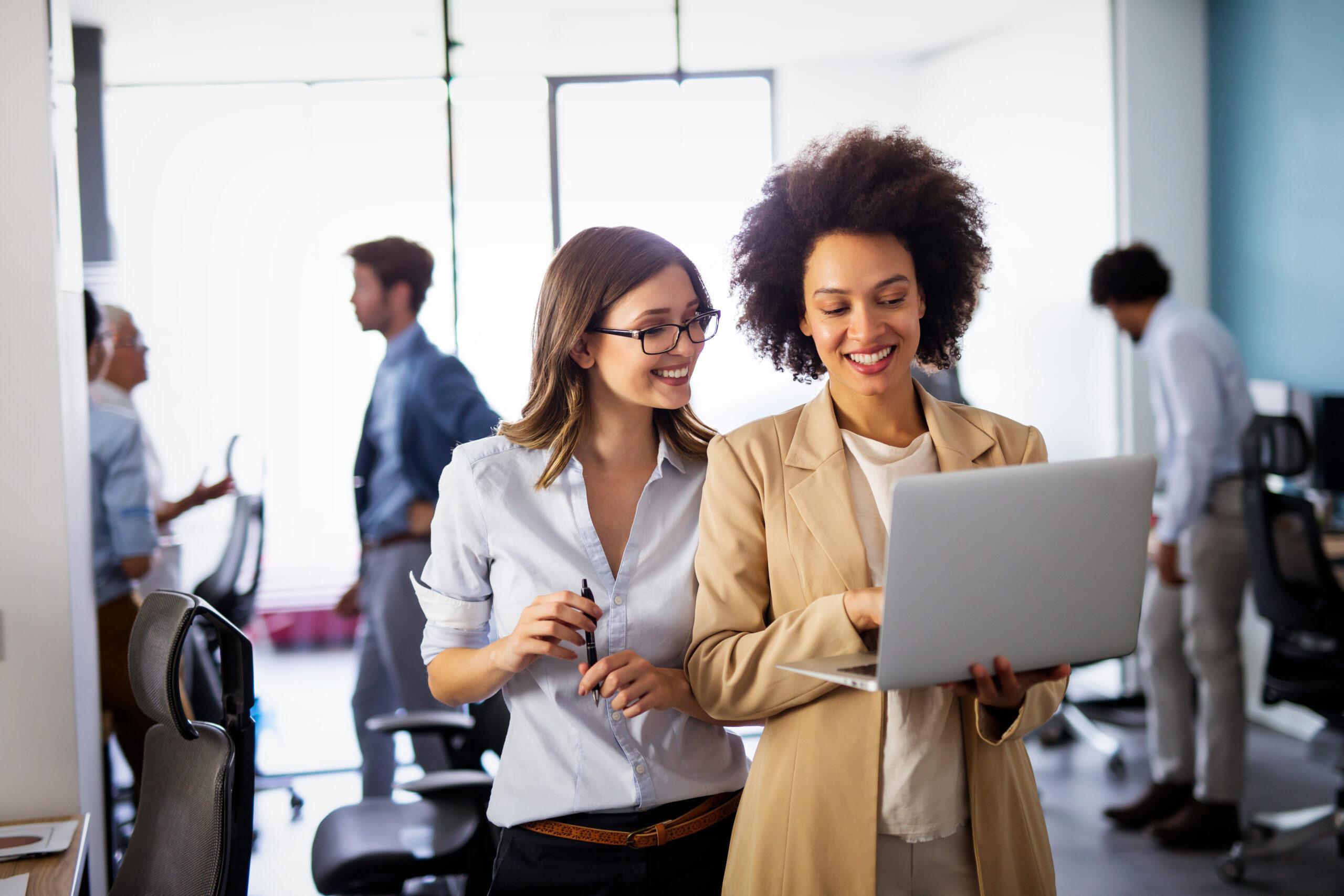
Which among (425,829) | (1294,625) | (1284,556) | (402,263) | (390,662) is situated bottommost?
(425,829)

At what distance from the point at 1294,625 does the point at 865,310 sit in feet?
8.49

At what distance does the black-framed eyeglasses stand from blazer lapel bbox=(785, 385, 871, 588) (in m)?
0.21

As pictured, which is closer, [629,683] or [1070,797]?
[629,683]

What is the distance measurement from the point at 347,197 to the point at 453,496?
9.46ft

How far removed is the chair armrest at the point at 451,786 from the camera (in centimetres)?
249

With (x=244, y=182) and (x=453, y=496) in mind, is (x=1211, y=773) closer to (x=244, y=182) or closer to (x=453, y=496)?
(x=453, y=496)

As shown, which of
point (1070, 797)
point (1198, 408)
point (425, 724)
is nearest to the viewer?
point (425, 724)

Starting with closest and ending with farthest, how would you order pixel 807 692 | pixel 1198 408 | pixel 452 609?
pixel 807 692
pixel 452 609
pixel 1198 408

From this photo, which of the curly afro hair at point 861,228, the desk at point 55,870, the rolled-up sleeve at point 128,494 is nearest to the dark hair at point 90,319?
the rolled-up sleeve at point 128,494

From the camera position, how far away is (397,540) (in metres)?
3.70

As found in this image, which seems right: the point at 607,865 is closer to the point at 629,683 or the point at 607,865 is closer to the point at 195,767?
the point at 629,683

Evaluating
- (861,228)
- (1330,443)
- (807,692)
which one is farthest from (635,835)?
(1330,443)

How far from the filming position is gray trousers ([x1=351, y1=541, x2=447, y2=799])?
3691 millimetres

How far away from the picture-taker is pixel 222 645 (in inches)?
59.9
